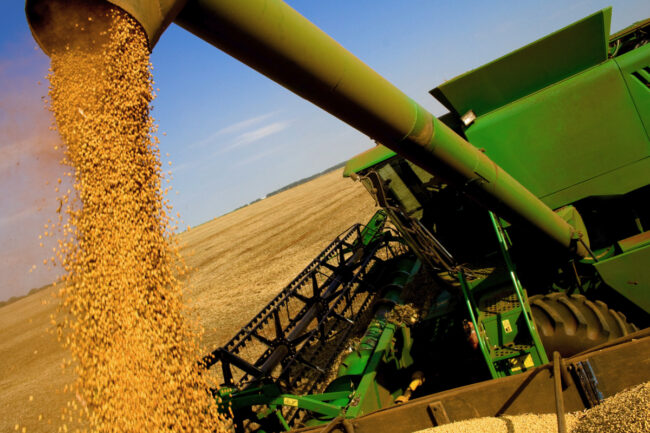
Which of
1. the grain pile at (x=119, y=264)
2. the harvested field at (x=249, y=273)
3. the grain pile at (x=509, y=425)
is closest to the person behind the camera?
the grain pile at (x=509, y=425)

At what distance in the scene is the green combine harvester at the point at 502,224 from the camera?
6.98 ft

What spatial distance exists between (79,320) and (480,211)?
3.25 meters

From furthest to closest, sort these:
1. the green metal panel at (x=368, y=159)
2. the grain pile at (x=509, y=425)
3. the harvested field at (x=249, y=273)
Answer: the harvested field at (x=249, y=273), the green metal panel at (x=368, y=159), the grain pile at (x=509, y=425)

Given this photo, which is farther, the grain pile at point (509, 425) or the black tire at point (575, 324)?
the black tire at point (575, 324)

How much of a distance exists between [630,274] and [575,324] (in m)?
0.62

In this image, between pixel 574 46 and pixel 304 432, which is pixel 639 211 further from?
pixel 304 432

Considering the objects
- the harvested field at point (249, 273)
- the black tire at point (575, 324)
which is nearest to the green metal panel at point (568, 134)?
the black tire at point (575, 324)

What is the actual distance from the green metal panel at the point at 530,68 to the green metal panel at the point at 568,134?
0.09 meters

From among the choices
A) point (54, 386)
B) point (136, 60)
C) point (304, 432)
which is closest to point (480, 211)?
point (304, 432)

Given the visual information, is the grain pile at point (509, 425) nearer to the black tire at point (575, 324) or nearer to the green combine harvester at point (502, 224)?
the green combine harvester at point (502, 224)

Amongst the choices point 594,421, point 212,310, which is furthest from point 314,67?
point 212,310

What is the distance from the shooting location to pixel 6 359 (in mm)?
13898

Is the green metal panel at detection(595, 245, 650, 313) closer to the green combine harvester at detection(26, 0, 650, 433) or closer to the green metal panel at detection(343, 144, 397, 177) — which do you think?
the green combine harvester at detection(26, 0, 650, 433)

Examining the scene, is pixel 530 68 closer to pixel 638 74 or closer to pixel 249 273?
pixel 638 74
